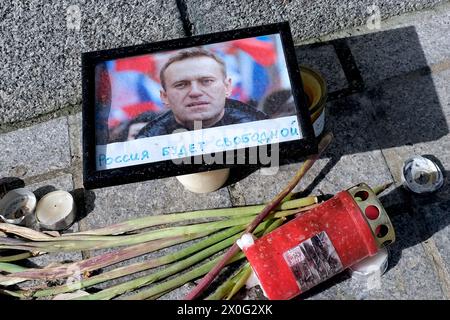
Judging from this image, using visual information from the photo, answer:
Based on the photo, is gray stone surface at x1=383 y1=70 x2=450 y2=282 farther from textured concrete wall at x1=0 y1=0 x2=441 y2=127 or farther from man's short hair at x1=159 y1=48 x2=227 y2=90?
man's short hair at x1=159 y1=48 x2=227 y2=90

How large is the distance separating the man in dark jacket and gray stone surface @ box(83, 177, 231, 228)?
49 centimetres

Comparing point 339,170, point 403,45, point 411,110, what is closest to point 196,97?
point 339,170

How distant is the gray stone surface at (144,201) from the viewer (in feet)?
6.67

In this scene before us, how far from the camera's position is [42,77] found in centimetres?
224

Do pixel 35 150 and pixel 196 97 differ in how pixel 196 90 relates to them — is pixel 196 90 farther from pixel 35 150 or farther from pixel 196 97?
pixel 35 150

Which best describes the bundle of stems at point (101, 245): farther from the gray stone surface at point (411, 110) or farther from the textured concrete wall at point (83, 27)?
the textured concrete wall at point (83, 27)

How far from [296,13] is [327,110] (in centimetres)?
46

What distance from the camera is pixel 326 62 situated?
7.54 feet

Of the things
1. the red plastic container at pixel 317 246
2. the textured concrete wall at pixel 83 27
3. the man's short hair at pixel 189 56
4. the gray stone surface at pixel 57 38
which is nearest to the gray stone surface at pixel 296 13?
the textured concrete wall at pixel 83 27

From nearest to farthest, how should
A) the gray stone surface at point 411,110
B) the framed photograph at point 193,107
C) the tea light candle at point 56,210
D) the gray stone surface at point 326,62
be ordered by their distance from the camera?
the framed photograph at point 193,107 < the tea light candle at point 56,210 < the gray stone surface at point 411,110 < the gray stone surface at point 326,62

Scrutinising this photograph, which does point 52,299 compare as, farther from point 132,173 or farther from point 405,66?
point 405,66

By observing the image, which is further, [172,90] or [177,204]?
[177,204]
